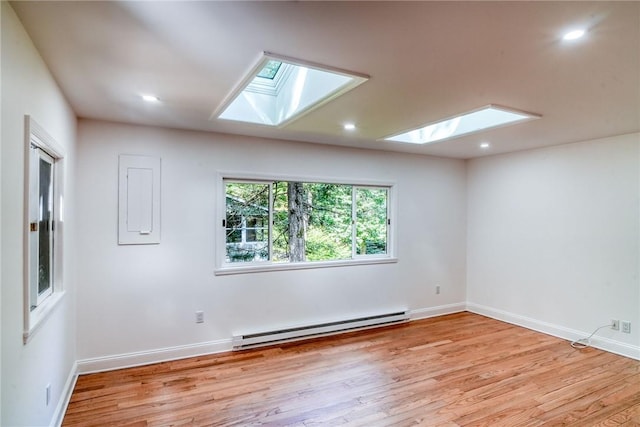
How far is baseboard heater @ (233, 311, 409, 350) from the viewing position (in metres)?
3.75

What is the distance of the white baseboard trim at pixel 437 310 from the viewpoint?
4.88m

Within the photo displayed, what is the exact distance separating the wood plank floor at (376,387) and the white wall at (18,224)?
771 mm

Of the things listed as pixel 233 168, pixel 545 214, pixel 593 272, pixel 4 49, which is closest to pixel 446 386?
pixel 593 272

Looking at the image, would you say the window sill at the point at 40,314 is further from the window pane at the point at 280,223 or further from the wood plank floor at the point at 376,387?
the window pane at the point at 280,223

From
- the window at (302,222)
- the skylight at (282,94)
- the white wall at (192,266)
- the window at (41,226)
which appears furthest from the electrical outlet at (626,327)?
the window at (41,226)

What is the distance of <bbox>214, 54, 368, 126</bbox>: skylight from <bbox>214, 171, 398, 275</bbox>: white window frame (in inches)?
30.5

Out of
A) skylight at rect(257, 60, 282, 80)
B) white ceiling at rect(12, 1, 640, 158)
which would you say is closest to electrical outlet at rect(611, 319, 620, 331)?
white ceiling at rect(12, 1, 640, 158)

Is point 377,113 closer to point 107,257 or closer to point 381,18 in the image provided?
point 381,18

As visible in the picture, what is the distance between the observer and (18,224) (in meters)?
1.59

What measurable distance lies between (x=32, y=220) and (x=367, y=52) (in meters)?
2.09

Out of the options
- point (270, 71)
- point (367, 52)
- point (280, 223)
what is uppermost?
point (270, 71)

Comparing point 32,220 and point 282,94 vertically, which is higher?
point 282,94

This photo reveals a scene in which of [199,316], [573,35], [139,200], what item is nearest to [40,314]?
[139,200]

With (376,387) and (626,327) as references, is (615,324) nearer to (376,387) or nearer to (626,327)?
(626,327)
